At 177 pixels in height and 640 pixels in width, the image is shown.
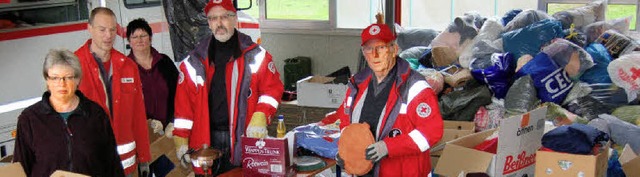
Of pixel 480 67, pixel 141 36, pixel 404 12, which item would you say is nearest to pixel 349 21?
pixel 404 12

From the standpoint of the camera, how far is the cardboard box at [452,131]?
581cm

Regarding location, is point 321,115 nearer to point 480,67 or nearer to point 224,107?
point 480,67

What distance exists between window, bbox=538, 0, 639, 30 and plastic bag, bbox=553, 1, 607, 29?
48 cm

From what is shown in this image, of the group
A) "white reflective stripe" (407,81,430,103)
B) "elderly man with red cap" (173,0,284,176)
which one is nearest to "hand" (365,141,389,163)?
"white reflective stripe" (407,81,430,103)

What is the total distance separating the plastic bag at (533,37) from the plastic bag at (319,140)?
269 centimetres

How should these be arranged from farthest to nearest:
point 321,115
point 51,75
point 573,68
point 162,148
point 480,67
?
point 321,115 → point 480,67 → point 573,68 → point 162,148 → point 51,75

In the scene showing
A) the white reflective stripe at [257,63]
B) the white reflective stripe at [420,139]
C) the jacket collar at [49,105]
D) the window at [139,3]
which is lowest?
the white reflective stripe at [420,139]

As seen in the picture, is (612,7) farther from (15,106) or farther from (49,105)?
(49,105)

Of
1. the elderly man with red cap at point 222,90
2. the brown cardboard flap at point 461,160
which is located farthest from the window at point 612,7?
the elderly man with red cap at point 222,90

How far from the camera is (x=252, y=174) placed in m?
4.47

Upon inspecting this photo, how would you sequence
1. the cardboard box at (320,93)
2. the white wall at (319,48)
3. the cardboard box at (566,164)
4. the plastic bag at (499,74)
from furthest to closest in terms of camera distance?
1. the white wall at (319,48)
2. the cardboard box at (320,93)
3. the plastic bag at (499,74)
4. the cardboard box at (566,164)

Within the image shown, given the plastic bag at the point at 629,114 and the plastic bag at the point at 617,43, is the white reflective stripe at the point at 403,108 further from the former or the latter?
→ the plastic bag at the point at 617,43

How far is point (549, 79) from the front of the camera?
22.5 feet

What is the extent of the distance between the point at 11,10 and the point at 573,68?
4617 millimetres
